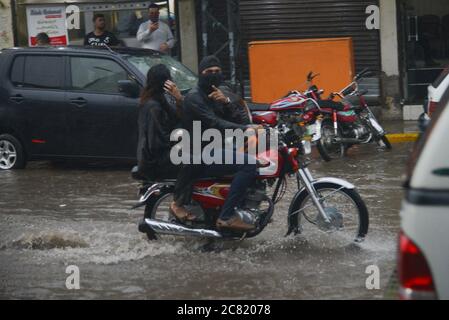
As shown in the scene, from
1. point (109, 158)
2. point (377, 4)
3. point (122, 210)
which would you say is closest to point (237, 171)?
point (122, 210)

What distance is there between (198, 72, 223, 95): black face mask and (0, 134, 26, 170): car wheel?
5407 mm

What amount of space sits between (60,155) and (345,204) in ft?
19.0

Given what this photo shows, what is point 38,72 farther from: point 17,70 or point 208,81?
point 208,81

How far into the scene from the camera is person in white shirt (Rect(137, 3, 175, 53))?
15969mm

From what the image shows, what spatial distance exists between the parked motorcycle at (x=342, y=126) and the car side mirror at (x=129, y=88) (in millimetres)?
2362

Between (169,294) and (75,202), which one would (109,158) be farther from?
(169,294)

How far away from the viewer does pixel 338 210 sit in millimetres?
8656

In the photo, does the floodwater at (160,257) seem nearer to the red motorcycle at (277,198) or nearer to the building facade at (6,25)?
the red motorcycle at (277,198)

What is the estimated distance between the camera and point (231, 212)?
8.54 meters

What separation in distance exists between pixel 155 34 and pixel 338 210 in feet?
26.6

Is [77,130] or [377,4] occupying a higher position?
[377,4]

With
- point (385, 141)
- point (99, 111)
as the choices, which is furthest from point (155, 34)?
point (385, 141)

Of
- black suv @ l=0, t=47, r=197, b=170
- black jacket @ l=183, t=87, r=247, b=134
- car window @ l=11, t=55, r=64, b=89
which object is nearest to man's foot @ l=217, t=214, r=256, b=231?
black jacket @ l=183, t=87, r=247, b=134

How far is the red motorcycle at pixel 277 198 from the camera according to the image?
858 cm
